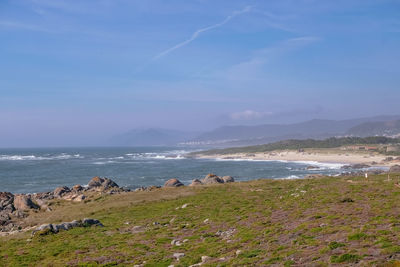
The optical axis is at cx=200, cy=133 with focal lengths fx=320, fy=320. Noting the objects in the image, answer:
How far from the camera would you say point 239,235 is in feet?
67.3

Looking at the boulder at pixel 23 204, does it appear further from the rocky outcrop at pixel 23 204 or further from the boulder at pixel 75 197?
the boulder at pixel 75 197

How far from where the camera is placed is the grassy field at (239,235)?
14.8 metres

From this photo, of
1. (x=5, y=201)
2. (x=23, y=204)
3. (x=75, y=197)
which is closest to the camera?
(x=23, y=204)

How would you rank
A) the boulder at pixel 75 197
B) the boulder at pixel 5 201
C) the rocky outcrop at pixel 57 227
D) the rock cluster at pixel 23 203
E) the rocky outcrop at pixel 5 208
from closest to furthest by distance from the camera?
1. the rocky outcrop at pixel 57 227
2. the rocky outcrop at pixel 5 208
3. the rock cluster at pixel 23 203
4. the boulder at pixel 5 201
5. the boulder at pixel 75 197

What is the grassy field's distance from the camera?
48.5ft

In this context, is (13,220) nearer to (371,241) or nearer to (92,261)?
(92,261)

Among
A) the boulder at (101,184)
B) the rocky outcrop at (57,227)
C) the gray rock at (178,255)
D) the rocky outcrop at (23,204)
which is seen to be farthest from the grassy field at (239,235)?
the boulder at (101,184)

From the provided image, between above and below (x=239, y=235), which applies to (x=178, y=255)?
below

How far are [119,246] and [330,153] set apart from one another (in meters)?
184

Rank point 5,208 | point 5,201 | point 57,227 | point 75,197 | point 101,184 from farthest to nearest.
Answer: point 101,184
point 75,197
point 5,201
point 5,208
point 57,227

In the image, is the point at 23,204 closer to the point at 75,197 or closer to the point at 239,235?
the point at 75,197

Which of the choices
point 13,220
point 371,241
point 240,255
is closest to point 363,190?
point 371,241

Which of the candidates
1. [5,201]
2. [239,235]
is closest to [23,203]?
[5,201]

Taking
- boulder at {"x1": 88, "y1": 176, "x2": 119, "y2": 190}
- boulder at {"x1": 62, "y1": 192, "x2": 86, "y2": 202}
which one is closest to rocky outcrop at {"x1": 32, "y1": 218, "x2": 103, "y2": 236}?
boulder at {"x1": 62, "y1": 192, "x2": 86, "y2": 202}
